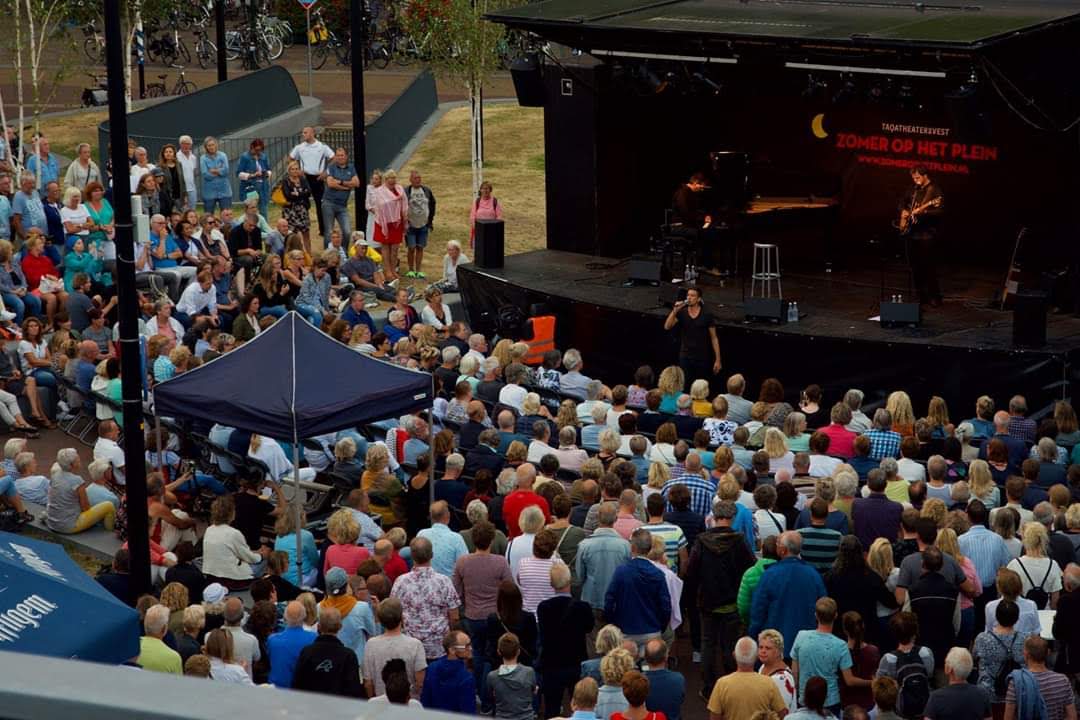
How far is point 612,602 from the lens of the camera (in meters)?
9.02

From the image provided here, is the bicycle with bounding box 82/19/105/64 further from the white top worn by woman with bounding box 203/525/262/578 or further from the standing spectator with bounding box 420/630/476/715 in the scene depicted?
the standing spectator with bounding box 420/630/476/715

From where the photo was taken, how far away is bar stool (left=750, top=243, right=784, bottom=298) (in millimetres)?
17922

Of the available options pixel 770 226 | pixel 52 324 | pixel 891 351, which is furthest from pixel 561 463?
pixel 770 226

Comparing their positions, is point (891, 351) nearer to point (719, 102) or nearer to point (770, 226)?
point (770, 226)

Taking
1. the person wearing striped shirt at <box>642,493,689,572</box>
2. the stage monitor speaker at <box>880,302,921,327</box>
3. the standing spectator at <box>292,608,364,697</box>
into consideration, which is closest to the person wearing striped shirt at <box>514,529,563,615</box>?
the person wearing striped shirt at <box>642,493,689,572</box>

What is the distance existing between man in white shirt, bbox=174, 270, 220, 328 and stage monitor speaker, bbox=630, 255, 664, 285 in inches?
192

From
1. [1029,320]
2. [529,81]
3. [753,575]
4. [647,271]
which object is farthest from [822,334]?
[753,575]

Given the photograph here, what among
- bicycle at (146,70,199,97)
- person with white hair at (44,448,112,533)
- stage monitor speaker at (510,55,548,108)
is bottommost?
person with white hair at (44,448,112,533)

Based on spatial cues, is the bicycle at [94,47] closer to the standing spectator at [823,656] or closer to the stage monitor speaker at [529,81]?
the stage monitor speaker at [529,81]

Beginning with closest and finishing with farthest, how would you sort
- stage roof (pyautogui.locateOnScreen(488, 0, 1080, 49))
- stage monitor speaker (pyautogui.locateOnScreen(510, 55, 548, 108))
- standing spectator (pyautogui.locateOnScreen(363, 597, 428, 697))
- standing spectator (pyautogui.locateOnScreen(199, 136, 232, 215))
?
standing spectator (pyautogui.locateOnScreen(363, 597, 428, 697)) → stage roof (pyautogui.locateOnScreen(488, 0, 1080, 49)) → stage monitor speaker (pyautogui.locateOnScreen(510, 55, 548, 108)) → standing spectator (pyautogui.locateOnScreen(199, 136, 232, 215))

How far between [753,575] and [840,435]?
3.41 metres

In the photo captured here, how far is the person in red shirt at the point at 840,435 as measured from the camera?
40.3ft

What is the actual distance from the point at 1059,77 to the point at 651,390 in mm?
5438

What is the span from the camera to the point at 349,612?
8711 mm
